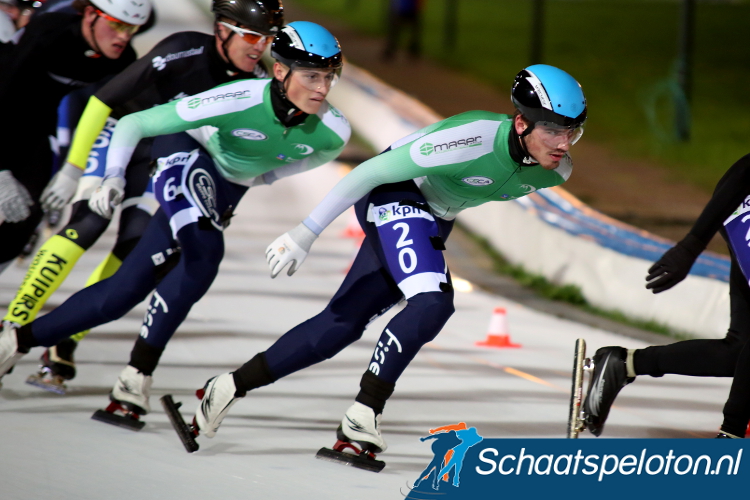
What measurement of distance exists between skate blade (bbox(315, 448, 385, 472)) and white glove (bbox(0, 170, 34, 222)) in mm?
2007

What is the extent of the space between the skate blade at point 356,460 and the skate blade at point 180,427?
1.78 feet

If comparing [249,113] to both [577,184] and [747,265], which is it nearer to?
[747,265]

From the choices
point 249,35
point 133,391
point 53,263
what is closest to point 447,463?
point 133,391

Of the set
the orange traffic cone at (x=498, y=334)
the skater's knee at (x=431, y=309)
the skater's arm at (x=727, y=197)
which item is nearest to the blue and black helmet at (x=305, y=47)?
the skater's knee at (x=431, y=309)

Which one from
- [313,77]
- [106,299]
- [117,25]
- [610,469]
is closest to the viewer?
[610,469]

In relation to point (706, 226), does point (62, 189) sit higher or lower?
lower

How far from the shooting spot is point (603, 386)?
3982 millimetres

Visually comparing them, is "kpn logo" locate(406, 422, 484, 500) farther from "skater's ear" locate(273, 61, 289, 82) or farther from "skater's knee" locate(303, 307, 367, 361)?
"skater's ear" locate(273, 61, 289, 82)

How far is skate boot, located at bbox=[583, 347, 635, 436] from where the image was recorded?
395 centimetres

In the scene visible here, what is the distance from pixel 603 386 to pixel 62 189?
8.51 ft

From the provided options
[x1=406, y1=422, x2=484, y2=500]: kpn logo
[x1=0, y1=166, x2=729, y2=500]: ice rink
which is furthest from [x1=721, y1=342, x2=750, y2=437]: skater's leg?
[x1=406, y1=422, x2=484, y2=500]: kpn logo

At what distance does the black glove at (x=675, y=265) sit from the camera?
3.82 m

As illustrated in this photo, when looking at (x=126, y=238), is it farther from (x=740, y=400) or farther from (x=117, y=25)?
(x=740, y=400)

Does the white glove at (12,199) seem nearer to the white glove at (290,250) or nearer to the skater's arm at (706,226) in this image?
the white glove at (290,250)
